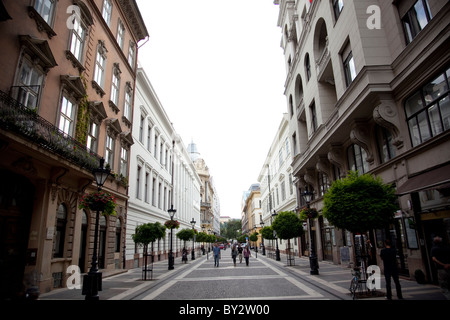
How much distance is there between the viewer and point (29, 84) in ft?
35.0

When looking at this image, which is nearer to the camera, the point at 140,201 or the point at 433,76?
the point at 433,76

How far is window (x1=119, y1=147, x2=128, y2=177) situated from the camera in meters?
20.2

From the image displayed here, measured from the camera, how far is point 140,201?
24.1 m

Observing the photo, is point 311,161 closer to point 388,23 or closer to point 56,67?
point 388,23

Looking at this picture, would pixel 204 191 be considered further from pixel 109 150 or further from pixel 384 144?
pixel 384 144

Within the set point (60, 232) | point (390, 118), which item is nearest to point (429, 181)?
point (390, 118)

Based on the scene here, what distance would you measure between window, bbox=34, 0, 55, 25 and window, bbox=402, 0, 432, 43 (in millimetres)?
15259

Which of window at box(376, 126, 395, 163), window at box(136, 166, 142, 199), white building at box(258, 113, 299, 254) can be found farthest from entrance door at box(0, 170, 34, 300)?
white building at box(258, 113, 299, 254)

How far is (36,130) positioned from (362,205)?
1117 cm

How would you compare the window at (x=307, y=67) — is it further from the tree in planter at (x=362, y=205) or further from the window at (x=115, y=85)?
the tree in planter at (x=362, y=205)

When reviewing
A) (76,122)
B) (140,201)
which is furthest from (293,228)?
(76,122)

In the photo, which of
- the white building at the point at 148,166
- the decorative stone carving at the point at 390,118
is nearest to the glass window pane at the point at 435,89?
the decorative stone carving at the point at 390,118
